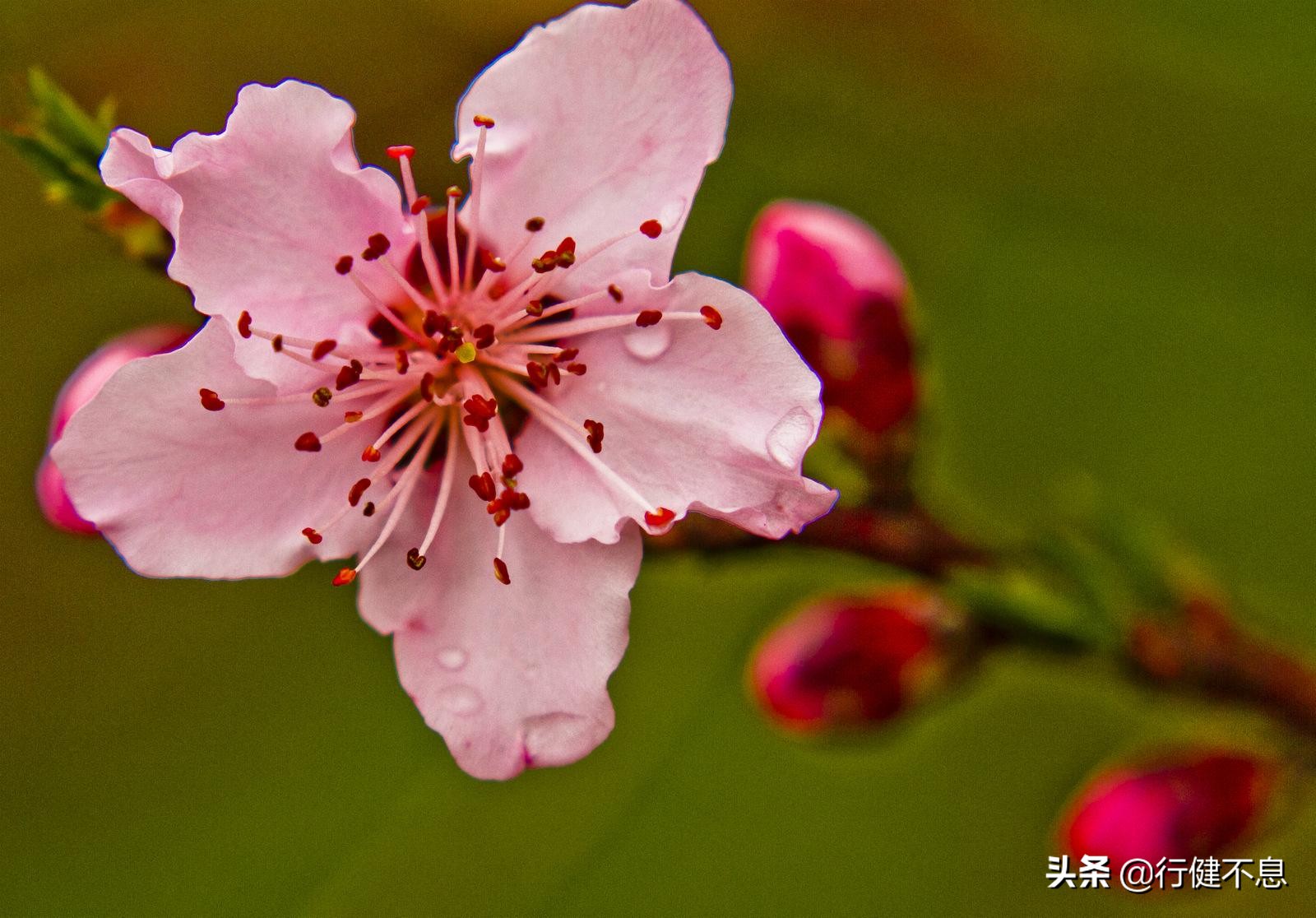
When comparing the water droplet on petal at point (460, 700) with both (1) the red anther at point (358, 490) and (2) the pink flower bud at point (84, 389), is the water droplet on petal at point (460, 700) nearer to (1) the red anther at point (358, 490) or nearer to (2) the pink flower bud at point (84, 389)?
(1) the red anther at point (358, 490)

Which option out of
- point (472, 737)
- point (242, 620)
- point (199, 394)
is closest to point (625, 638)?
point (472, 737)

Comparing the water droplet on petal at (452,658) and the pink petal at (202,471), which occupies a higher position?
the pink petal at (202,471)

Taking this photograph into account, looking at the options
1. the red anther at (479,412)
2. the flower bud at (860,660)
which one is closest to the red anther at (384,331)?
the red anther at (479,412)

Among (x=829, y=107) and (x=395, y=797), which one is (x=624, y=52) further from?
(x=395, y=797)

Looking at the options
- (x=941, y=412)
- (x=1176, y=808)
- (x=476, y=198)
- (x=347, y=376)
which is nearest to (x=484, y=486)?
(x=347, y=376)

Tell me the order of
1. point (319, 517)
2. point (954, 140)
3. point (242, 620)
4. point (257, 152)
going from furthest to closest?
point (242, 620), point (954, 140), point (319, 517), point (257, 152)

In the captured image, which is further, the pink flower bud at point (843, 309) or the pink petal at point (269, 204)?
the pink flower bud at point (843, 309)
